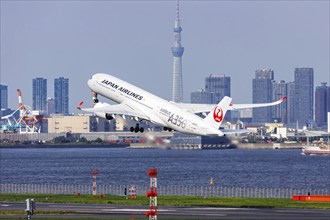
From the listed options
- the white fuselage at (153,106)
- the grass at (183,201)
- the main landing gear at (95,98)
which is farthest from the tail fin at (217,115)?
the main landing gear at (95,98)

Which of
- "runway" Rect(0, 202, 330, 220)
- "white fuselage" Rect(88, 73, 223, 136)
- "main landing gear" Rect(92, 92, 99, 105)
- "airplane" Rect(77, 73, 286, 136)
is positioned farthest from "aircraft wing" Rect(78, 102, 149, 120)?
"runway" Rect(0, 202, 330, 220)

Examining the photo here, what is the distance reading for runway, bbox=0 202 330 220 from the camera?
111m

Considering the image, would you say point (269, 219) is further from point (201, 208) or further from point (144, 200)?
point (144, 200)

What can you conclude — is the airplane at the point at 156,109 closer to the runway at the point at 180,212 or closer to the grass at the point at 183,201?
the runway at the point at 180,212

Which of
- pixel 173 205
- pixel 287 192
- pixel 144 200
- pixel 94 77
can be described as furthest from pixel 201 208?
pixel 287 192

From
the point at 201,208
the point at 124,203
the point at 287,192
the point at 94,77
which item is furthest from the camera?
the point at 287,192

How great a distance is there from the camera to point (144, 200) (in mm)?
139875

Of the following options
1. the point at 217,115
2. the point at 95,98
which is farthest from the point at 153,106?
the point at 95,98

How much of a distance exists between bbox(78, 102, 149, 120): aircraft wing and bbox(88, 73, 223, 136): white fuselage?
323mm

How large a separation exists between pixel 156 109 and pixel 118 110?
482 centimetres

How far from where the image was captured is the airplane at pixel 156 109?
411ft

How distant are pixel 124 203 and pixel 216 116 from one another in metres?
17.4

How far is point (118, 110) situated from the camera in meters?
132

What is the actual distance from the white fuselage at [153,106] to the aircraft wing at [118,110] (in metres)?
0.32
